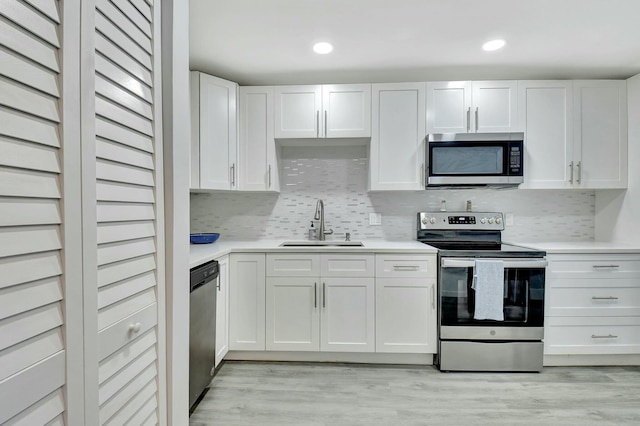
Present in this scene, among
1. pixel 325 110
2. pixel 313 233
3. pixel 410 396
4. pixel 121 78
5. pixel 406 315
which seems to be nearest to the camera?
pixel 121 78

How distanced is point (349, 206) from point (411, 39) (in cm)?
146

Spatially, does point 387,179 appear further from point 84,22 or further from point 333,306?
point 84,22

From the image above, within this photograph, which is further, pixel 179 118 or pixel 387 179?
pixel 387 179

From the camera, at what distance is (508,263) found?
2.44m

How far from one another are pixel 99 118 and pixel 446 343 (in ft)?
8.33

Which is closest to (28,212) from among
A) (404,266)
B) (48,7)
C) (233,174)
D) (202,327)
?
(48,7)

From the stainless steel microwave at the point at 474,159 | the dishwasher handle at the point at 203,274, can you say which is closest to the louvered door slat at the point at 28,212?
the dishwasher handle at the point at 203,274

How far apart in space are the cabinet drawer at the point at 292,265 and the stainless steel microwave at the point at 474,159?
1160 millimetres

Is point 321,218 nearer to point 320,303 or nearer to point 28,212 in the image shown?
point 320,303

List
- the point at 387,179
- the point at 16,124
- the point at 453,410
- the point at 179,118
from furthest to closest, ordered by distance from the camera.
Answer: the point at 387,179 → the point at 453,410 → the point at 179,118 → the point at 16,124

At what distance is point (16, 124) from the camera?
1.89 feet

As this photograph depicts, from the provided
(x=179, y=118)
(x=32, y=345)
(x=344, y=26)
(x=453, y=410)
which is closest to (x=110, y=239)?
(x=32, y=345)

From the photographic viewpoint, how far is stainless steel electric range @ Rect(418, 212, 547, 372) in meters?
2.43

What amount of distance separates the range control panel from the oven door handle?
559 millimetres
